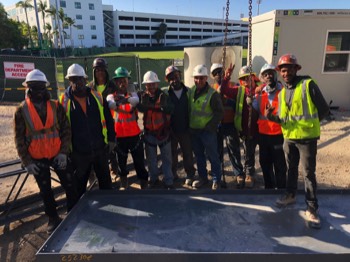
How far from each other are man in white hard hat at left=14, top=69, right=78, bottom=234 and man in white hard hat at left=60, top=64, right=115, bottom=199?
160 millimetres

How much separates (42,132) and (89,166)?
2.76ft

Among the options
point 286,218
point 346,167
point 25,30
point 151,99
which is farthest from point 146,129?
point 25,30

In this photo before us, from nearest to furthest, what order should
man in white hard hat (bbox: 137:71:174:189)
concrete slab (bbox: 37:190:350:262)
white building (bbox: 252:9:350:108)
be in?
concrete slab (bbox: 37:190:350:262) < man in white hard hat (bbox: 137:71:174:189) < white building (bbox: 252:9:350:108)

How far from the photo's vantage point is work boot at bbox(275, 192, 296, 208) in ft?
12.4

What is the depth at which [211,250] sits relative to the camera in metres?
2.95

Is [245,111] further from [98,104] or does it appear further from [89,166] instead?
[89,166]

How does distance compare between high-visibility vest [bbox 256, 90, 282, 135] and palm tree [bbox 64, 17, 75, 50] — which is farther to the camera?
palm tree [bbox 64, 17, 75, 50]

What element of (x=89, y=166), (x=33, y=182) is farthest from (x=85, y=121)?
(x=33, y=182)

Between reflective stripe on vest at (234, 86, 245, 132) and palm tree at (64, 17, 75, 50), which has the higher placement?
palm tree at (64, 17, 75, 50)

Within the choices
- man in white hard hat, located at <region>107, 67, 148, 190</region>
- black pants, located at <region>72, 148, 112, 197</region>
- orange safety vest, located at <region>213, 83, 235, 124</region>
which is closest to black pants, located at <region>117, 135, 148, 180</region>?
man in white hard hat, located at <region>107, 67, 148, 190</region>

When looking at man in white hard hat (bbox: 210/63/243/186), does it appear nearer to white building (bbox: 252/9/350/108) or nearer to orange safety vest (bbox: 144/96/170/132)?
orange safety vest (bbox: 144/96/170/132)

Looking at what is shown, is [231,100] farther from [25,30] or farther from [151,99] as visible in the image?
[25,30]

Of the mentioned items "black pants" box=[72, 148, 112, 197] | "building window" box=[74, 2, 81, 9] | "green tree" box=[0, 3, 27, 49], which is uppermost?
"building window" box=[74, 2, 81, 9]

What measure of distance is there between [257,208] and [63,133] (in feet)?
8.77
